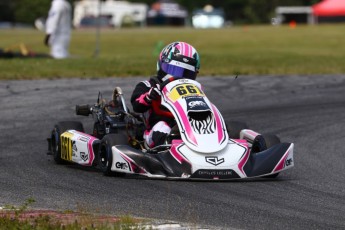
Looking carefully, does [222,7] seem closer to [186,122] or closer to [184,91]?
[184,91]

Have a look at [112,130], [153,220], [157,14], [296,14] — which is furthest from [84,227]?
[157,14]

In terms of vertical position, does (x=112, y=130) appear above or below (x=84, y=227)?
below

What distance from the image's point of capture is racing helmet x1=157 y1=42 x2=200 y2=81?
9344mm

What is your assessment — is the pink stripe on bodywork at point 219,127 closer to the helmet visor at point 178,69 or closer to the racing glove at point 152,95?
the racing glove at point 152,95

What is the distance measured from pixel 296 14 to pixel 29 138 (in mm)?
64156

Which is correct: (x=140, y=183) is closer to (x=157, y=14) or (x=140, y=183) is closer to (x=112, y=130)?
(x=112, y=130)

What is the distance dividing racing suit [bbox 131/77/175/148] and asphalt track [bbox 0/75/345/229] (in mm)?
600

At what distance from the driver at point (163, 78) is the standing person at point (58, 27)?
13380 mm

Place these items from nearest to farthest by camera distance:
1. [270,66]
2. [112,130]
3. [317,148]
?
[112,130] < [317,148] < [270,66]

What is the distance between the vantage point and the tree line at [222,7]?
72688 mm

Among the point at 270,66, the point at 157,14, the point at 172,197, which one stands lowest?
the point at 157,14

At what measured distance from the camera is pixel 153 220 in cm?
625

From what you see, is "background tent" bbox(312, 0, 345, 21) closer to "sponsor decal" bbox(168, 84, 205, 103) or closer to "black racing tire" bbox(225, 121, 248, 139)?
"black racing tire" bbox(225, 121, 248, 139)

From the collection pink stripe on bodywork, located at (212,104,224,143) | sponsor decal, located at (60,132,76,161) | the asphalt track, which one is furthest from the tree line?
pink stripe on bodywork, located at (212,104,224,143)
